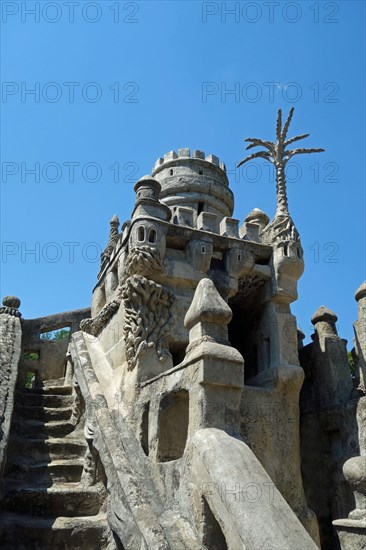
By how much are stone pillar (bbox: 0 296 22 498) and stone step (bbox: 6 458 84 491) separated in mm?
525

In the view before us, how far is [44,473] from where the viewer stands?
240 inches

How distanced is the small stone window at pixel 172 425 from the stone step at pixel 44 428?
2.54m

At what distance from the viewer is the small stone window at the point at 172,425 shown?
5.18 m

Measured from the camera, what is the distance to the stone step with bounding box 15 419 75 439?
7.06 m

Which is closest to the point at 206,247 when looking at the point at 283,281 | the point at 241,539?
the point at 283,281

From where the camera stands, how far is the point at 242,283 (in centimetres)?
852

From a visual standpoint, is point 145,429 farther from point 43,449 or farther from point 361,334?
point 361,334

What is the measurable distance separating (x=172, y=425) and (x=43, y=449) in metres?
2.23

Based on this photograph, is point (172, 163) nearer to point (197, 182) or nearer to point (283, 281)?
point (197, 182)

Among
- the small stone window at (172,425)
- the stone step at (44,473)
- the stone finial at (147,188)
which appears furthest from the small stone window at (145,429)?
the stone finial at (147,188)

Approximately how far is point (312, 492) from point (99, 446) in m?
4.23

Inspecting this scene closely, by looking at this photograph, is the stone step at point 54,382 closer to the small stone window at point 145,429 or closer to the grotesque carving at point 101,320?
the grotesque carving at point 101,320

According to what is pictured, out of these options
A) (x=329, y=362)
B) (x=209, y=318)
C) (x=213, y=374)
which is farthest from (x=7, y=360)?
(x=329, y=362)

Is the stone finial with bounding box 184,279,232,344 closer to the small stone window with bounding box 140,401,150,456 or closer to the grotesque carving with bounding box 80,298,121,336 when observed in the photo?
the small stone window with bounding box 140,401,150,456
